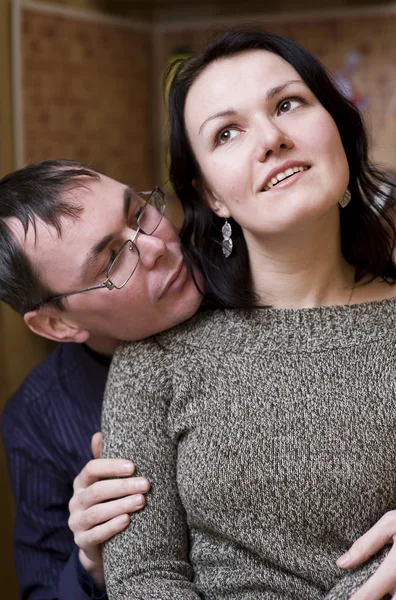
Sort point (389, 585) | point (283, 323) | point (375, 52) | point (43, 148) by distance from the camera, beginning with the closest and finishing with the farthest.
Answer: point (389, 585) < point (283, 323) < point (43, 148) < point (375, 52)

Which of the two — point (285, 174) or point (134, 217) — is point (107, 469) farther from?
point (285, 174)

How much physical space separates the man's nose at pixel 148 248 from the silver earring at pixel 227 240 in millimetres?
126

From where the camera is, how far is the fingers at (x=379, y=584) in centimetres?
108

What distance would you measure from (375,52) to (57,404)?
5.27ft

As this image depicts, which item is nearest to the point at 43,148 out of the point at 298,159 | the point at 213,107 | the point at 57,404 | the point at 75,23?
the point at 75,23

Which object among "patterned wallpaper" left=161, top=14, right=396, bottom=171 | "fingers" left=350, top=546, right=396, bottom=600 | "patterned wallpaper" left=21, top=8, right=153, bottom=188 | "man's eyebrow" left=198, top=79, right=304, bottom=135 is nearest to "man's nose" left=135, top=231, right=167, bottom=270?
"man's eyebrow" left=198, top=79, right=304, bottom=135

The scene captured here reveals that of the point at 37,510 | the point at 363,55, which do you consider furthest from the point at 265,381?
the point at 363,55

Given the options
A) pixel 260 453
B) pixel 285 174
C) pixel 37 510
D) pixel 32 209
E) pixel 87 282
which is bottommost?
pixel 37 510

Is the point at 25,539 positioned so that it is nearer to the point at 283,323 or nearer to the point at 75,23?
the point at 283,323

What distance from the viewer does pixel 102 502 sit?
4.22 ft

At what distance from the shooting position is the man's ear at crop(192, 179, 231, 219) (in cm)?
134

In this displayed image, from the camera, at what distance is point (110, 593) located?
1.23 m

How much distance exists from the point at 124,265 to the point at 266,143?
0.32 meters

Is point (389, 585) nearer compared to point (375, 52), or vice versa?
point (389, 585)
